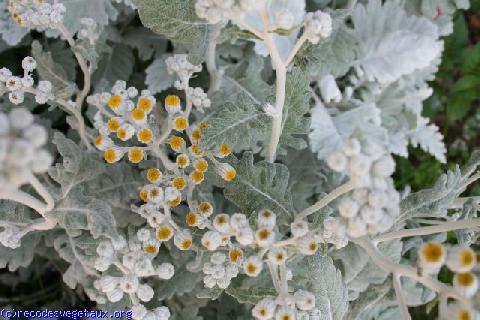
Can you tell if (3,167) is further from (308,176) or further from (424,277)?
(308,176)

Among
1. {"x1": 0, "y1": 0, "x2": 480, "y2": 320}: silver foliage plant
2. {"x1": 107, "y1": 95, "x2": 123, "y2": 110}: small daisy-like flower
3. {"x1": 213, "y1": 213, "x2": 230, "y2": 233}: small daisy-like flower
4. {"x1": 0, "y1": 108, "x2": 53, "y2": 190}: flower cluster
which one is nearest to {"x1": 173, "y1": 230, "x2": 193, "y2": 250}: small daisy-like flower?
{"x1": 0, "y1": 0, "x2": 480, "y2": 320}: silver foliage plant

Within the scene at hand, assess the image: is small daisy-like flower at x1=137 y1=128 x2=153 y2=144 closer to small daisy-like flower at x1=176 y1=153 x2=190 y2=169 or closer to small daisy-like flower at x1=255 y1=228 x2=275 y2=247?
small daisy-like flower at x1=176 y1=153 x2=190 y2=169

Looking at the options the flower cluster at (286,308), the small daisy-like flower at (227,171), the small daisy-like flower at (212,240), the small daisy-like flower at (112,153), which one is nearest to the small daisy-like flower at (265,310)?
the flower cluster at (286,308)

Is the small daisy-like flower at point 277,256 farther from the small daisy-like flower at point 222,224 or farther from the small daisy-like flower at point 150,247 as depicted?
the small daisy-like flower at point 150,247

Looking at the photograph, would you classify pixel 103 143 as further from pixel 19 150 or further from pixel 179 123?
pixel 19 150

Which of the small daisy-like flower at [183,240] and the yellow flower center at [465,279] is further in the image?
the small daisy-like flower at [183,240]

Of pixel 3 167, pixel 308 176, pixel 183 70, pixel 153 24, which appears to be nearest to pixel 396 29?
pixel 308 176
